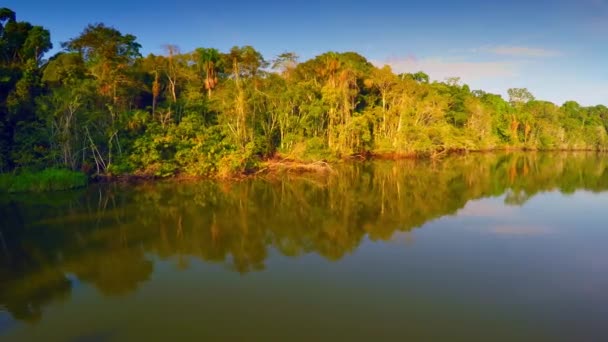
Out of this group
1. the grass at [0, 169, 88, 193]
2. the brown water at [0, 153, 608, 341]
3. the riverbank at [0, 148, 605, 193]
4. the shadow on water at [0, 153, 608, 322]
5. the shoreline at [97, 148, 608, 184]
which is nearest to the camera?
the brown water at [0, 153, 608, 341]

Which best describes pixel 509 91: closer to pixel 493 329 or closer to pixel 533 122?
pixel 533 122

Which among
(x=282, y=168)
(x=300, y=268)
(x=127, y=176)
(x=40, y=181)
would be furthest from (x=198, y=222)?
(x=282, y=168)

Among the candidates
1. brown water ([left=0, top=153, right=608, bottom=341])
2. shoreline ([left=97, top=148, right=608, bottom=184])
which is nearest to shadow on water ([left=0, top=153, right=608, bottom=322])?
brown water ([left=0, top=153, right=608, bottom=341])

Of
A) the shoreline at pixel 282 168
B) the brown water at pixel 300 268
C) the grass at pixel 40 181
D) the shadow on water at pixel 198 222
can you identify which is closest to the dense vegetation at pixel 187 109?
the shoreline at pixel 282 168

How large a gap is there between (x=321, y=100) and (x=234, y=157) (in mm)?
12569

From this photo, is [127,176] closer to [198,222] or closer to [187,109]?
[187,109]

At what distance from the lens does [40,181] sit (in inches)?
798

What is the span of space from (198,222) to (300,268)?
19.1ft

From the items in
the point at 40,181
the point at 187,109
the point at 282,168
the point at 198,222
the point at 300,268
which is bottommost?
the point at 300,268

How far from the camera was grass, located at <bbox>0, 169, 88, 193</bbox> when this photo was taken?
20016mm

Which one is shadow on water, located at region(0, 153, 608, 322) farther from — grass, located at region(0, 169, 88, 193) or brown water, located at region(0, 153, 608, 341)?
grass, located at region(0, 169, 88, 193)

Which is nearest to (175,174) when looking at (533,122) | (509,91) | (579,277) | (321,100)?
(321,100)

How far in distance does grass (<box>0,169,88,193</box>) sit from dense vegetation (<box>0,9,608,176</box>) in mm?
1491

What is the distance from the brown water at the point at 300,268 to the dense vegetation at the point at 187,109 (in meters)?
4.89
